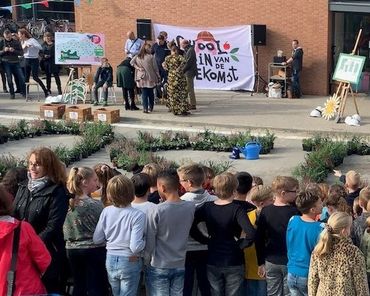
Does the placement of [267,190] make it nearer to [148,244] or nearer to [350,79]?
[148,244]

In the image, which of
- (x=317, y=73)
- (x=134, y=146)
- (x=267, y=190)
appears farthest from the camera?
(x=317, y=73)

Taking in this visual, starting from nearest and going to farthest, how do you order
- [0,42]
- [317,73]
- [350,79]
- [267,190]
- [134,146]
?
[267,190] < [134,146] < [350,79] < [317,73] < [0,42]

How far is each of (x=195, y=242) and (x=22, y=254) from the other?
5.92 ft

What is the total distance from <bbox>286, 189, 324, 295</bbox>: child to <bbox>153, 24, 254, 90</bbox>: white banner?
1548 cm

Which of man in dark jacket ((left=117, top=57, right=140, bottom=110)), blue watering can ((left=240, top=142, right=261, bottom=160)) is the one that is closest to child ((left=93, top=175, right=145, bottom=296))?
blue watering can ((left=240, top=142, right=261, bottom=160))

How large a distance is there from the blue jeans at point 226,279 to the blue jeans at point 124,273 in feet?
2.14

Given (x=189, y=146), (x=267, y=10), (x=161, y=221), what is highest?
(x=267, y=10)

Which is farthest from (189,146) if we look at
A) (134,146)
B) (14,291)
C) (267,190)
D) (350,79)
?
(14,291)

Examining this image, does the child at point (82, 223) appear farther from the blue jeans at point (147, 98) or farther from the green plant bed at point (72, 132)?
the blue jeans at point (147, 98)

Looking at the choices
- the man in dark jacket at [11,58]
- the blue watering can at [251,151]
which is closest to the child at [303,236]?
the blue watering can at [251,151]

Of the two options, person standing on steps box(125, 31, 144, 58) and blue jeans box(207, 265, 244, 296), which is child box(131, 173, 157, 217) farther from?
person standing on steps box(125, 31, 144, 58)

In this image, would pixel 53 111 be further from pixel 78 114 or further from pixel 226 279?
pixel 226 279

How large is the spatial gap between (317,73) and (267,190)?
14314 mm

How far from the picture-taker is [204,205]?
24.0ft
